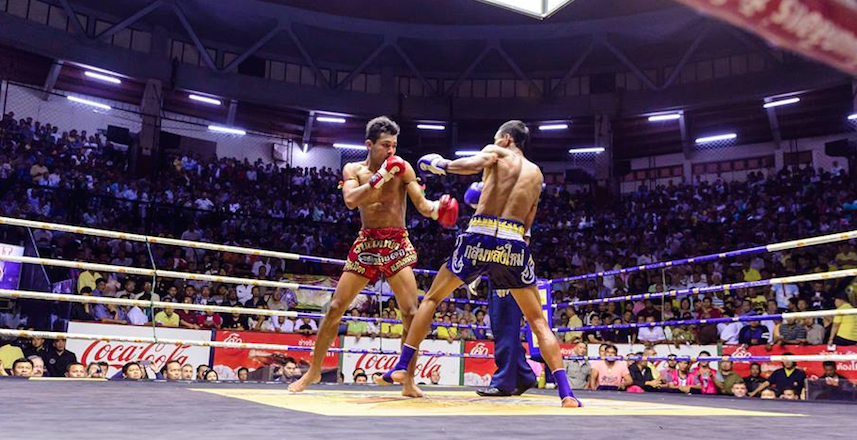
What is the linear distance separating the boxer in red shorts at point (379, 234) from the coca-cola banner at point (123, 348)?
3.59m

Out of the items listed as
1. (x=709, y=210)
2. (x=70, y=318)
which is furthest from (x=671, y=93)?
(x=70, y=318)

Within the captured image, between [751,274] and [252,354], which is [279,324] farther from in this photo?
[751,274]

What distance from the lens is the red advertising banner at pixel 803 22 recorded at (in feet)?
7.07

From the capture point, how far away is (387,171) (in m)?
3.38

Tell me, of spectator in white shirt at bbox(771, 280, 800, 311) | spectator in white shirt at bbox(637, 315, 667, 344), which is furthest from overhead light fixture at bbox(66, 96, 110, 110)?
spectator in white shirt at bbox(771, 280, 800, 311)

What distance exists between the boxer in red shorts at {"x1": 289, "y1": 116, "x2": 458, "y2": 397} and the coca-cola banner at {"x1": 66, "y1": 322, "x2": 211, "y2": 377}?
11.8ft

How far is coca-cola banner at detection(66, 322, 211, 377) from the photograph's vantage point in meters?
6.19

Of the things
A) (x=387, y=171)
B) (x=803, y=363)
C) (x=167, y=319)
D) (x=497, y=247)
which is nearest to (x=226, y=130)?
(x=167, y=319)

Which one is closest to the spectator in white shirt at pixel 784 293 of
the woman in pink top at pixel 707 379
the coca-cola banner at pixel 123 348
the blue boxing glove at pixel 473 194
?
the woman in pink top at pixel 707 379

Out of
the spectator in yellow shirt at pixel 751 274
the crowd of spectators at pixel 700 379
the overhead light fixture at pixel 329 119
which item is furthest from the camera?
the overhead light fixture at pixel 329 119

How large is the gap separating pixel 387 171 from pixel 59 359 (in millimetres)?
4204

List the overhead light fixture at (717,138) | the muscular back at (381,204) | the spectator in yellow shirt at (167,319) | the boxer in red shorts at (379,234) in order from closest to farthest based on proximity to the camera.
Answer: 1. the boxer in red shorts at (379,234)
2. the muscular back at (381,204)
3. the spectator in yellow shirt at (167,319)
4. the overhead light fixture at (717,138)

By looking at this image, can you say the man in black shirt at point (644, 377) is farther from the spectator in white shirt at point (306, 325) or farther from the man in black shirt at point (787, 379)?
the spectator in white shirt at point (306, 325)

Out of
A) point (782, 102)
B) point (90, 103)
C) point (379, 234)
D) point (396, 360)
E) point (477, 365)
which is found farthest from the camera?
point (782, 102)
